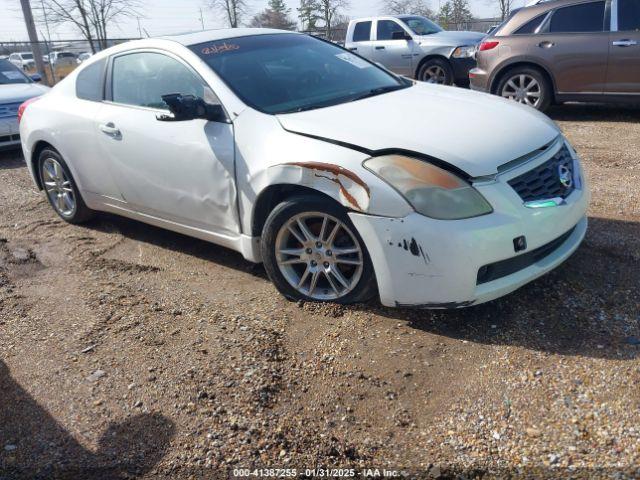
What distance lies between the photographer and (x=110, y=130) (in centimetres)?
445

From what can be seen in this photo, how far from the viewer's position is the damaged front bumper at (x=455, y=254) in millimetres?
2955

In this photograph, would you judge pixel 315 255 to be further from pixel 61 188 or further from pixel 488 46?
pixel 488 46

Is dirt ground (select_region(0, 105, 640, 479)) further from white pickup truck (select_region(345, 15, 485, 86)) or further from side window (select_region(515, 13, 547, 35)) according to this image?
white pickup truck (select_region(345, 15, 485, 86))

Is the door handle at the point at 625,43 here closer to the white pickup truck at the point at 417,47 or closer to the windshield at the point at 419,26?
the white pickup truck at the point at 417,47

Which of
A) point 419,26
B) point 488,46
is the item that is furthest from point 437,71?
point 488,46

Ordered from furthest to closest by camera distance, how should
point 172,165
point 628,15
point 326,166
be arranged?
point 628,15
point 172,165
point 326,166

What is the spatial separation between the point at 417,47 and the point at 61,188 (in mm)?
8841

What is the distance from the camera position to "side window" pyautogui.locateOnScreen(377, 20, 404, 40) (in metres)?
12.8

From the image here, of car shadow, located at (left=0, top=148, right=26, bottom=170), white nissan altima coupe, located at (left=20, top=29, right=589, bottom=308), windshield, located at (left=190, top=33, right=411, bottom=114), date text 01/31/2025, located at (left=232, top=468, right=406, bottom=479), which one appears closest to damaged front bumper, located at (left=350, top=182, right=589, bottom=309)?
white nissan altima coupe, located at (left=20, top=29, right=589, bottom=308)


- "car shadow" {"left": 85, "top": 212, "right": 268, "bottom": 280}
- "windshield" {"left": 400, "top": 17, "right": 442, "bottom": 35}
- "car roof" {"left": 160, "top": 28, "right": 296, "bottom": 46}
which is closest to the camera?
"car roof" {"left": 160, "top": 28, "right": 296, "bottom": 46}

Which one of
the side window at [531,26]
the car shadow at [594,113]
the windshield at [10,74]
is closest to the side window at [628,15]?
the side window at [531,26]

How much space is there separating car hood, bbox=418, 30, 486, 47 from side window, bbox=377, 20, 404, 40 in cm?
68

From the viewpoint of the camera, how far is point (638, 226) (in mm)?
4375

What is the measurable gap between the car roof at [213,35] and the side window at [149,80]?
0.19 meters
